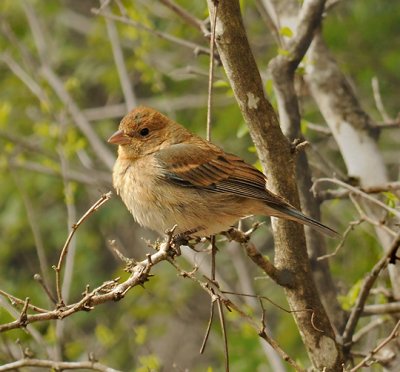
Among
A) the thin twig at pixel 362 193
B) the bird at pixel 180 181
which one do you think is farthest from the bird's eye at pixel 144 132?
the thin twig at pixel 362 193

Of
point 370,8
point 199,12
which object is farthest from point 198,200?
point 370,8

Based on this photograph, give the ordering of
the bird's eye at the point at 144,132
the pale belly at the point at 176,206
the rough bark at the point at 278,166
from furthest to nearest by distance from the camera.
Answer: the bird's eye at the point at 144,132, the pale belly at the point at 176,206, the rough bark at the point at 278,166

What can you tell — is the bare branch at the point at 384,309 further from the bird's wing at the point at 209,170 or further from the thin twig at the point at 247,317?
the thin twig at the point at 247,317

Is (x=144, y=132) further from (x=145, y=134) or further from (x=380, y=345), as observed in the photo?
(x=380, y=345)

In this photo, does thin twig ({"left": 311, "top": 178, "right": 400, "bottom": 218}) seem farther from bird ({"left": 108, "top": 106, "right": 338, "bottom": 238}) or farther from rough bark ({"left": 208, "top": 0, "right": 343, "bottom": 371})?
rough bark ({"left": 208, "top": 0, "right": 343, "bottom": 371})

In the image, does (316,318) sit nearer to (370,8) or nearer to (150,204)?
(150,204)

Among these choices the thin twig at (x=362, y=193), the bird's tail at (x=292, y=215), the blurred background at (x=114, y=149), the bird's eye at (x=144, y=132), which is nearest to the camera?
the thin twig at (x=362, y=193)

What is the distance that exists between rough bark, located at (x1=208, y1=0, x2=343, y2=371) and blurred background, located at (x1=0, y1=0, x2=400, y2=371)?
86.2 inches

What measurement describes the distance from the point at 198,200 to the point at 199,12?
3.03 metres

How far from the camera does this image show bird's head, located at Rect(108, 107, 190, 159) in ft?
17.0

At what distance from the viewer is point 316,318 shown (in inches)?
155

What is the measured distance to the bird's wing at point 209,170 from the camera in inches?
191

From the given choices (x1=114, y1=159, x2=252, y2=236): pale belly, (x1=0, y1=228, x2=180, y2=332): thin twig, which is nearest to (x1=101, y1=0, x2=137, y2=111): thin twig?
(x1=114, y1=159, x2=252, y2=236): pale belly

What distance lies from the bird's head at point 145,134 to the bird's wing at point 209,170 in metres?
0.12
